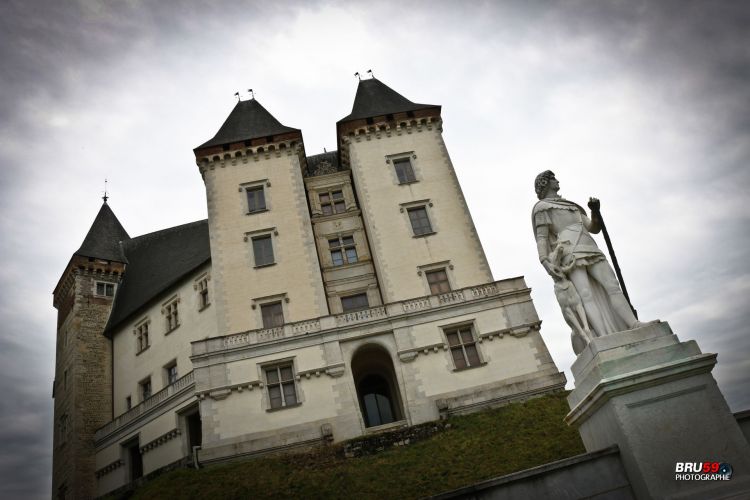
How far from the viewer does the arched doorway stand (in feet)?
90.0

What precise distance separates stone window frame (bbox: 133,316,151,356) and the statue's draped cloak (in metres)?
32.2

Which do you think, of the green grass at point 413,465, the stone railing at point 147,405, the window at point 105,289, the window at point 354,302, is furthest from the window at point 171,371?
the window at point 105,289

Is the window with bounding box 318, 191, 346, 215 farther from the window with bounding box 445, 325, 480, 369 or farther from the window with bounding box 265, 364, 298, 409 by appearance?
the window with bounding box 445, 325, 480, 369

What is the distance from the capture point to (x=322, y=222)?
107 ft

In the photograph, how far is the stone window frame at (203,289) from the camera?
3073cm

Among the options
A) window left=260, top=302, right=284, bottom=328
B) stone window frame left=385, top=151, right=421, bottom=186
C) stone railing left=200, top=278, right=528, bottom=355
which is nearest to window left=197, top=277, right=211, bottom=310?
window left=260, top=302, right=284, bottom=328

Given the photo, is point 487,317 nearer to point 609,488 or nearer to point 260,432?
point 260,432

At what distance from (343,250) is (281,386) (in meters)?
10.1

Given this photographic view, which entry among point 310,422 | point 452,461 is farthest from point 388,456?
point 310,422

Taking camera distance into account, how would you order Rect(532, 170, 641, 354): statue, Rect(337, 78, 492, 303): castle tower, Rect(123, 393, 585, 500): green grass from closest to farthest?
Rect(532, 170, 641, 354): statue
Rect(123, 393, 585, 500): green grass
Rect(337, 78, 492, 303): castle tower

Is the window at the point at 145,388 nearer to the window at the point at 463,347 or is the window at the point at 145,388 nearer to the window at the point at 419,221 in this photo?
the window at the point at 419,221

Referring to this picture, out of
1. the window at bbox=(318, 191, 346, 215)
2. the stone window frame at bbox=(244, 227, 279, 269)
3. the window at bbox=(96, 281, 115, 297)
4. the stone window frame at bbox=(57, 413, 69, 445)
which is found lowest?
the stone window frame at bbox=(57, 413, 69, 445)

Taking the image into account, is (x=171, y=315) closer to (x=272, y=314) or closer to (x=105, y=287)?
(x=272, y=314)

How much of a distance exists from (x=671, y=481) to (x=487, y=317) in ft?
65.7
